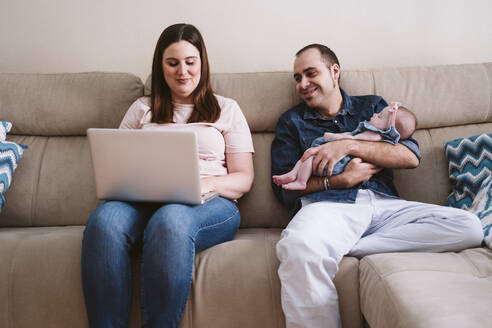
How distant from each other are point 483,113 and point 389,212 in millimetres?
768

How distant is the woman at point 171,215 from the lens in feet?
3.58

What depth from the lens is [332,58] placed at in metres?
1.68

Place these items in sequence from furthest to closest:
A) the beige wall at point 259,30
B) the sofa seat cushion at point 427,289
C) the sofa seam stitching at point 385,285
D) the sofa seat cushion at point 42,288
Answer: the beige wall at point 259,30, the sofa seat cushion at point 42,288, the sofa seam stitching at point 385,285, the sofa seat cushion at point 427,289

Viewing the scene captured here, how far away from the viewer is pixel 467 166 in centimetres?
156

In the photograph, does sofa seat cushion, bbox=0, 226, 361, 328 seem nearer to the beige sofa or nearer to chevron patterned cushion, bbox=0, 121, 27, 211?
the beige sofa

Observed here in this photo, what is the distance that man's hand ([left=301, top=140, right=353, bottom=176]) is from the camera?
56.9 inches

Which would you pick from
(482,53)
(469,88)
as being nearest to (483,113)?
(469,88)

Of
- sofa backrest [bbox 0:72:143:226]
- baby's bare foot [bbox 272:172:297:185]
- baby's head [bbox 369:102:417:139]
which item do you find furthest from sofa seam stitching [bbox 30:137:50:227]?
baby's head [bbox 369:102:417:139]

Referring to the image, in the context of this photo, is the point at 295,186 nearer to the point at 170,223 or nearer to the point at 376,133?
the point at 376,133

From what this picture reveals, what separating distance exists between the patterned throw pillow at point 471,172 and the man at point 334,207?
225mm

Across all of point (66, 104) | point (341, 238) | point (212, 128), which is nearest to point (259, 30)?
point (212, 128)

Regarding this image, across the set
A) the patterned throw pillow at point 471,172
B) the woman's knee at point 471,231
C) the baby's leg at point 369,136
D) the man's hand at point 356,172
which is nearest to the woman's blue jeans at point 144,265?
the man's hand at point 356,172

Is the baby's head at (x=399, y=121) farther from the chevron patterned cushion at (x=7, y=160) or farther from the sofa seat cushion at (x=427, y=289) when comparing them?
the chevron patterned cushion at (x=7, y=160)

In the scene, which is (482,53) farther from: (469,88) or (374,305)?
(374,305)
